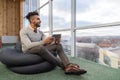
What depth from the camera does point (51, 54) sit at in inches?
93.0

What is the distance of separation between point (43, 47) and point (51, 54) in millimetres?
148

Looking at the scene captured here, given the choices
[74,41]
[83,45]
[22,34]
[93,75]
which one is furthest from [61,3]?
[93,75]

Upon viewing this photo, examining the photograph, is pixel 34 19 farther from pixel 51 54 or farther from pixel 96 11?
pixel 96 11

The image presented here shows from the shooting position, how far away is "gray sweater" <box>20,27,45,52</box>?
2484 mm

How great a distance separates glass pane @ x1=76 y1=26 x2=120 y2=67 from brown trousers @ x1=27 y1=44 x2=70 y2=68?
0.90 metres

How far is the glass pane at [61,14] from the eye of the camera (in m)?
4.20

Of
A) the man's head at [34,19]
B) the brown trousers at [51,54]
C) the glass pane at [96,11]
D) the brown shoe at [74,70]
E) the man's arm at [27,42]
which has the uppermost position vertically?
the glass pane at [96,11]

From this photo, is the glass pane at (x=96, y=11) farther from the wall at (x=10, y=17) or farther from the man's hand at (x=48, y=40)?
the wall at (x=10, y=17)

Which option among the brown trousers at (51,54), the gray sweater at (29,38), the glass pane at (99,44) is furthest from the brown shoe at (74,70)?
the glass pane at (99,44)

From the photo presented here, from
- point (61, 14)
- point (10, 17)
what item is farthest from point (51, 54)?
point (10, 17)

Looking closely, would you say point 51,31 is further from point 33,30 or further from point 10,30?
point 10,30

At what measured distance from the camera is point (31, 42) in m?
2.57

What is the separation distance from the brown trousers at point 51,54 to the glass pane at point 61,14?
1677 mm

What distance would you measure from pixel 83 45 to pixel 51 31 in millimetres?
1728
